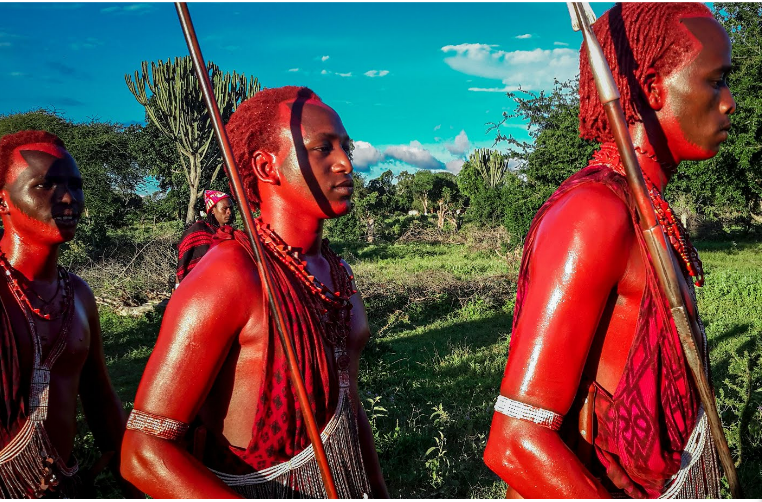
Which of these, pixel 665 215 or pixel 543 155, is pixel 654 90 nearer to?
pixel 665 215

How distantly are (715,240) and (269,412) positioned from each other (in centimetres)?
2224

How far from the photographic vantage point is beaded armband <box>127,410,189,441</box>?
4.74 feet

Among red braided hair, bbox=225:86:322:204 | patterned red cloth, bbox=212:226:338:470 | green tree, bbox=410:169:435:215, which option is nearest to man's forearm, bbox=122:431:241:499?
patterned red cloth, bbox=212:226:338:470

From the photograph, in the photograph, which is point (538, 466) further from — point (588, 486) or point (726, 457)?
point (726, 457)

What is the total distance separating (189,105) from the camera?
784 inches

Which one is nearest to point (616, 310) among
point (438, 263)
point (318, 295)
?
point (318, 295)

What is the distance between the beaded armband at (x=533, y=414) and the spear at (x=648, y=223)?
0.33 meters

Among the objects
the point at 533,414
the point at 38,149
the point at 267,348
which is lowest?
the point at 533,414

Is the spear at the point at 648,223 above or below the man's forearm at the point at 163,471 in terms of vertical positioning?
above

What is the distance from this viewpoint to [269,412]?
1.58m

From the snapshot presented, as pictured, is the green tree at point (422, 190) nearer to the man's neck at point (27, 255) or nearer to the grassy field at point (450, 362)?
the grassy field at point (450, 362)

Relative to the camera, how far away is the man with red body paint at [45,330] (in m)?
2.05

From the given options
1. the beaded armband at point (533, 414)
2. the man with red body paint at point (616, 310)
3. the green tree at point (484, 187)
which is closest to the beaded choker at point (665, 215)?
the man with red body paint at point (616, 310)

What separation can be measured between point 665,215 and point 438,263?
48.4 ft
